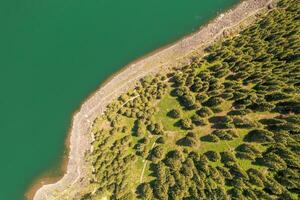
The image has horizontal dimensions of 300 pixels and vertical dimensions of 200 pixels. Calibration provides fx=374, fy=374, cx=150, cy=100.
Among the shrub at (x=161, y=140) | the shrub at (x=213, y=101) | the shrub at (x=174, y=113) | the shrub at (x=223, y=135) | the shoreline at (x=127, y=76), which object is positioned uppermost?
the shoreline at (x=127, y=76)

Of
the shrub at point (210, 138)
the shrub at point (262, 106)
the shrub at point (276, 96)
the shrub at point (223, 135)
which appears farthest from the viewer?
the shrub at point (276, 96)

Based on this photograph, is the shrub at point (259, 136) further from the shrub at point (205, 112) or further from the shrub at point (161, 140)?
the shrub at point (161, 140)

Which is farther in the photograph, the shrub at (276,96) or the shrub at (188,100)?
the shrub at (188,100)

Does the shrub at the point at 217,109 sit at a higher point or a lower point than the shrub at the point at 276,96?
higher

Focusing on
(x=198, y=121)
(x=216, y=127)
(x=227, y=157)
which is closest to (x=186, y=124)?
(x=198, y=121)

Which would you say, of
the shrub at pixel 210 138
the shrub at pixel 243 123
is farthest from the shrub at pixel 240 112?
the shrub at pixel 210 138

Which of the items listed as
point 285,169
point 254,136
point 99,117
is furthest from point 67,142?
point 285,169

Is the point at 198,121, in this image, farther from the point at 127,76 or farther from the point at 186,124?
the point at 127,76

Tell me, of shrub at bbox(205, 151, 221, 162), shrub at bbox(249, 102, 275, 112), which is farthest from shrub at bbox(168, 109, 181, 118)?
shrub at bbox(249, 102, 275, 112)
